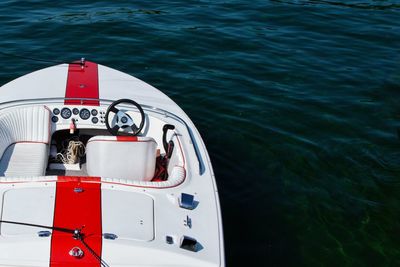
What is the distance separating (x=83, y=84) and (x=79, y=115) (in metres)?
0.70

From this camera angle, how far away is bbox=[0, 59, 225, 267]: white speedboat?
5.03 metres

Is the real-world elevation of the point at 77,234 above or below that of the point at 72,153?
above

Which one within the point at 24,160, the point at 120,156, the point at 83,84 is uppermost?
the point at 83,84

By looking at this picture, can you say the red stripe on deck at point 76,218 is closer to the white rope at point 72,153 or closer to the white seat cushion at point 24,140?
the white seat cushion at point 24,140

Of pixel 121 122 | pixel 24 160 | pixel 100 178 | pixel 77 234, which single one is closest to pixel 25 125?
pixel 24 160

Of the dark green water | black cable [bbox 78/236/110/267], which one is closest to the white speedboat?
black cable [bbox 78/236/110/267]

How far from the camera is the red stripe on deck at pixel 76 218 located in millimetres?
4863

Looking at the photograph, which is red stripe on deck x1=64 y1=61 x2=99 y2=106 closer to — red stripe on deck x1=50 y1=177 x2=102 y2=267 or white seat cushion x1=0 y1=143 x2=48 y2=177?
white seat cushion x1=0 y1=143 x2=48 y2=177

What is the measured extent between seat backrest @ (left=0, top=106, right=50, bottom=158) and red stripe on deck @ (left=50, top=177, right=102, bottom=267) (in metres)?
2.53

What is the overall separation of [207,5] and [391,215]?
10897mm

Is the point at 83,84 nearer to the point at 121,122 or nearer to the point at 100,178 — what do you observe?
the point at 121,122

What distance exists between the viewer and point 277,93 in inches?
461

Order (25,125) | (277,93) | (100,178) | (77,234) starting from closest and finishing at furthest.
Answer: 1. (77,234)
2. (100,178)
3. (25,125)
4. (277,93)

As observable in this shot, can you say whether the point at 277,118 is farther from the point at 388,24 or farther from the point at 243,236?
the point at 388,24
